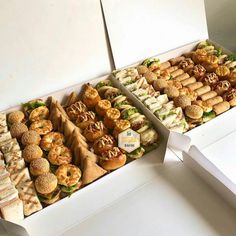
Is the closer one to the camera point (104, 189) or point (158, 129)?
point (104, 189)

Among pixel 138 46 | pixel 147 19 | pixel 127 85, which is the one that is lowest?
pixel 127 85

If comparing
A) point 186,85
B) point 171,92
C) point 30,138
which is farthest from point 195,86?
point 30,138

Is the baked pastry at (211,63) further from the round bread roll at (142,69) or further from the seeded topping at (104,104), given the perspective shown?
the seeded topping at (104,104)

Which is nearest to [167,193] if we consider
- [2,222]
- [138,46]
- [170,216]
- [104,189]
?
[170,216]

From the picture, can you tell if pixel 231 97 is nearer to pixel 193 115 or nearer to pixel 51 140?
pixel 193 115

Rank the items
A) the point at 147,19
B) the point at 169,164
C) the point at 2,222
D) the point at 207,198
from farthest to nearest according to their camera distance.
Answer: the point at 147,19, the point at 169,164, the point at 207,198, the point at 2,222

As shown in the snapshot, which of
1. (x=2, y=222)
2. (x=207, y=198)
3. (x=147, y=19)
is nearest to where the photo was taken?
(x=2, y=222)

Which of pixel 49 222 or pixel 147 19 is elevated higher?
pixel 147 19

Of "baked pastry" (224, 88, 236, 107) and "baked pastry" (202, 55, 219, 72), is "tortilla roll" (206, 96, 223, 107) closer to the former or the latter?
"baked pastry" (224, 88, 236, 107)

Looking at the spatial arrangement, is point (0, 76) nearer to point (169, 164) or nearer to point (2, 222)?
point (2, 222)
